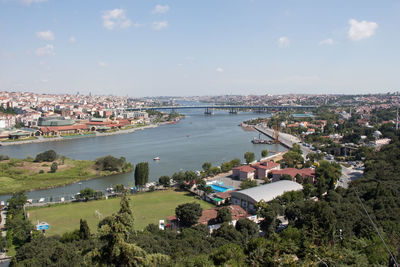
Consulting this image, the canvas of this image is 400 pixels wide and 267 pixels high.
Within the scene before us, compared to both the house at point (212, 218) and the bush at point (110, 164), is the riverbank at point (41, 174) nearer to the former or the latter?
the bush at point (110, 164)

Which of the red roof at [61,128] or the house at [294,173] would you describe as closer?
the house at [294,173]

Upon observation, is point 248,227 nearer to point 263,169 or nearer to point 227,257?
point 227,257

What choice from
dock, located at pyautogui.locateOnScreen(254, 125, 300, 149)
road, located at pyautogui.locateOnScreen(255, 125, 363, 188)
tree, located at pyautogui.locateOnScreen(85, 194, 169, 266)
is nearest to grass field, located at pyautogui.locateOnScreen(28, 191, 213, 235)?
tree, located at pyautogui.locateOnScreen(85, 194, 169, 266)

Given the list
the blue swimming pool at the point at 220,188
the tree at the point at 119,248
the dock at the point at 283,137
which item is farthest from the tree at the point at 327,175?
the dock at the point at 283,137

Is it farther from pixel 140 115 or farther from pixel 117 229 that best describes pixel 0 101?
pixel 117 229

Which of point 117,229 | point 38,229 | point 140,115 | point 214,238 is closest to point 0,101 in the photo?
point 140,115

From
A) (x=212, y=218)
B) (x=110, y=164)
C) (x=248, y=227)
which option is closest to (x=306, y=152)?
(x=110, y=164)
